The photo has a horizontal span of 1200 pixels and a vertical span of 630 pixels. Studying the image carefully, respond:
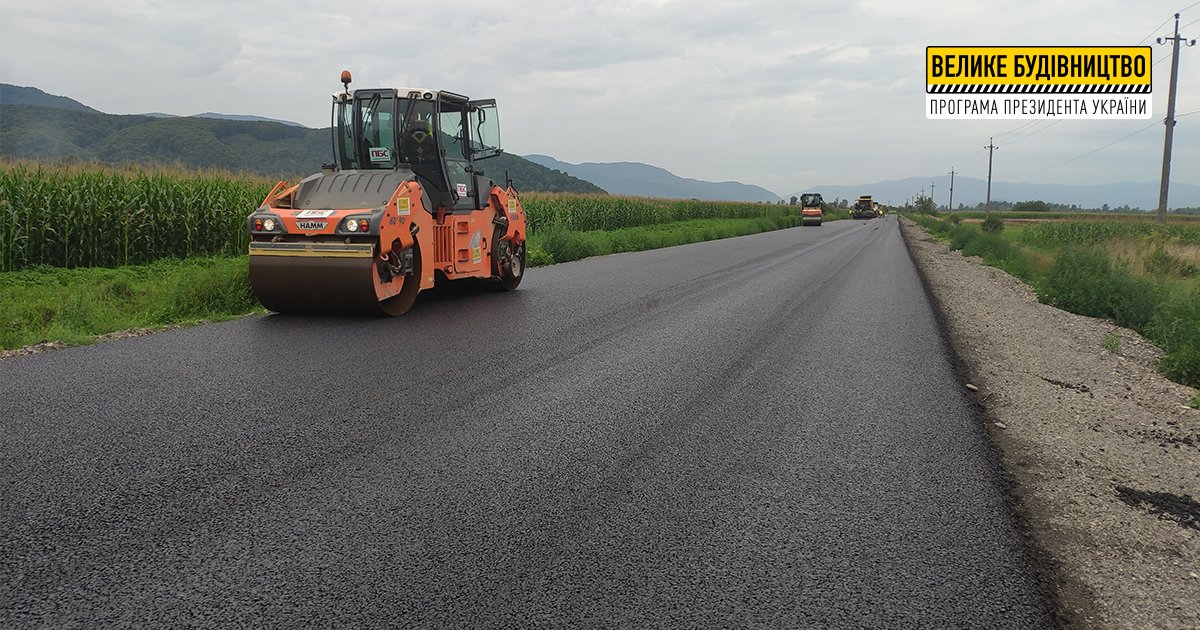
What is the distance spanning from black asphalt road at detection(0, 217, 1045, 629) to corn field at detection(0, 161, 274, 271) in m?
7.31

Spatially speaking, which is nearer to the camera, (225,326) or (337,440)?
(337,440)

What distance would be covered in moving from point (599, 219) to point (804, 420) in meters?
27.8

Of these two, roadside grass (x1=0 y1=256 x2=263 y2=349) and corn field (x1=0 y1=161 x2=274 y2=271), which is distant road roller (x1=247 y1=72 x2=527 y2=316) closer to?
roadside grass (x1=0 y1=256 x2=263 y2=349)

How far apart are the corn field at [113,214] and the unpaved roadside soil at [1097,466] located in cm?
1346

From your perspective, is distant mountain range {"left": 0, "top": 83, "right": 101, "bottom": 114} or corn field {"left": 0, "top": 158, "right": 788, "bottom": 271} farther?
distant mountain range {"left": 0, "top": 83, "right": 101, "bottom": 114}

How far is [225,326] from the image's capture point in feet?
25.7

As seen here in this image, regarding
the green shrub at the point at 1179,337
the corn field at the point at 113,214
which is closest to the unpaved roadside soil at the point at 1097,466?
the green shrub at the point at 1179,337

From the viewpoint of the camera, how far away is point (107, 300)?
10.1 m

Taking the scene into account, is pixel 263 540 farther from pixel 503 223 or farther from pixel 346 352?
pixel 503 223

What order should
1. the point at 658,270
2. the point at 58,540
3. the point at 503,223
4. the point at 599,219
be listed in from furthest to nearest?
the point at 599,219 → the point at 658,270 → the point at 503,223 → the point at 58,540

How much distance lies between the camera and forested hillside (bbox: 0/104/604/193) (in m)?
80.9

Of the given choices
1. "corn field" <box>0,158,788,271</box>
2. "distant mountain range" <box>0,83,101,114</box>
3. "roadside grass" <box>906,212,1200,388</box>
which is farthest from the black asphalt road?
"distant mountain range" <box>0,83,101,114</box>

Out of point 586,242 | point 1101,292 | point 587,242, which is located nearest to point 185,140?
point 587,242

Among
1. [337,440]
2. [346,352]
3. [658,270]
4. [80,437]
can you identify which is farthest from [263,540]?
[658,270]
